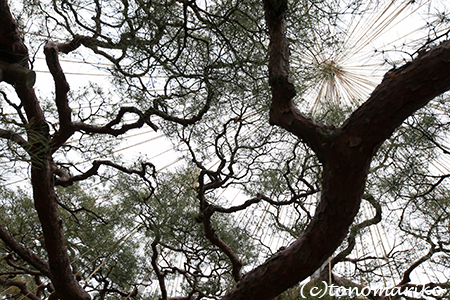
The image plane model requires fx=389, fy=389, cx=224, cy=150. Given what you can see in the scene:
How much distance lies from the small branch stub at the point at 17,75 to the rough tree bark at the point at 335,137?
0.95 metres

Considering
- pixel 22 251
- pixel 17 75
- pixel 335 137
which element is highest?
pixel 17 75

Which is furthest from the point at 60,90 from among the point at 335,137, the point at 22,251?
the point at 335,137

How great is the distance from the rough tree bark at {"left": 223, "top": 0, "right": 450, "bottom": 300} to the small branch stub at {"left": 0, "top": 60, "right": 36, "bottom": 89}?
0.95 m

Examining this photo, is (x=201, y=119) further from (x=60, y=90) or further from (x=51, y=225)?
(x=51, y=225)

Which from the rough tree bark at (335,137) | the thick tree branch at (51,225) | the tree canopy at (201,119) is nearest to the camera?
the rough tree bark at (335,137)

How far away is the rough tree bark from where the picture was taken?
1228mm

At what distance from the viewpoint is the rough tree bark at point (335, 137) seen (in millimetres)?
1228

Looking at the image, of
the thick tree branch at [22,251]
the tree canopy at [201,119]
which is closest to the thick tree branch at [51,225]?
the tree canopy at [201,119]

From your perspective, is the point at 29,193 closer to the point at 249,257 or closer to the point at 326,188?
the point at 249,257

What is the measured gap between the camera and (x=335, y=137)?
1380 mm

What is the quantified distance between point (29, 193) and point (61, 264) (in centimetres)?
179

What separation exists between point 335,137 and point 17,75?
1.23 m

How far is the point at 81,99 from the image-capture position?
8.35 feet

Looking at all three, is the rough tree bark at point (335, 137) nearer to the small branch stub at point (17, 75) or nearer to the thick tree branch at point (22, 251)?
the small branch stub at point (17, 75)
